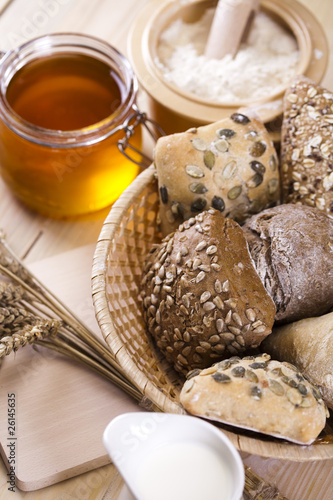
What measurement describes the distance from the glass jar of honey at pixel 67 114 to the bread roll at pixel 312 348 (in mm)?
608

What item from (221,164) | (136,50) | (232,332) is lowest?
(232,332)

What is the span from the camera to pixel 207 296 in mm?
1098

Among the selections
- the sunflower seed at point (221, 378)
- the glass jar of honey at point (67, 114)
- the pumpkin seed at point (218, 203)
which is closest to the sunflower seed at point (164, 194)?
the pumpkin seed at point (218, 203)

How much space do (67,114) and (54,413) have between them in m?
0.73

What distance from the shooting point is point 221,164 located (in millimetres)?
1263

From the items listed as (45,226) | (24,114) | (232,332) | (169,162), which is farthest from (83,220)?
(232,332)

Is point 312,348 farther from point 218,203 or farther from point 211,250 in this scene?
point 218,203

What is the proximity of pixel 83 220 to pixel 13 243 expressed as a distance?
0.20 m

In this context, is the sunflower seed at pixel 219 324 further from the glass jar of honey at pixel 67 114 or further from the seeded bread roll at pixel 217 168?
the glass jar of honey at pixel 67 114

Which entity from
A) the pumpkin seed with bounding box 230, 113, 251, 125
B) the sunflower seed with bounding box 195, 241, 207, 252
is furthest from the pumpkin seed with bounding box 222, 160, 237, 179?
the sunflower seed with bounding box 195, 241, 207, 252

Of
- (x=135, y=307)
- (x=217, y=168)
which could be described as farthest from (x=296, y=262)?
(x=135, y=307)

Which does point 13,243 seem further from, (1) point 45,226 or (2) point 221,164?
(2) point 221,164

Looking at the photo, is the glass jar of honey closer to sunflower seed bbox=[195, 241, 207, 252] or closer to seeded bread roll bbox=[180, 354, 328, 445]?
sunflower seed bbox=[195, 241, 207, 252]

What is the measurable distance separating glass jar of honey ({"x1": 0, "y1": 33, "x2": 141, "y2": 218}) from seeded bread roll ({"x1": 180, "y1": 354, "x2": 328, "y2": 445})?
0.64 m
